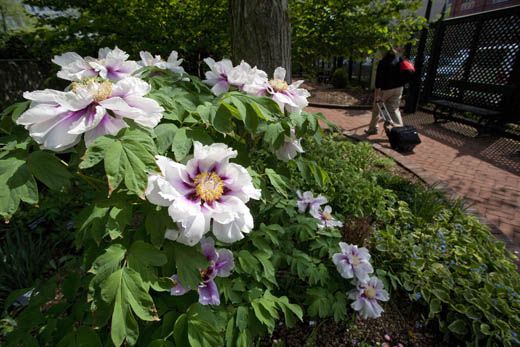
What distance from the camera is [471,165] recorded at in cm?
565

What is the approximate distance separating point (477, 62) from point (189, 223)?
10.5m

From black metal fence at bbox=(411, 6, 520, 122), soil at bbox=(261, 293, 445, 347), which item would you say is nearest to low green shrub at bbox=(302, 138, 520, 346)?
soil at bbox=(261, 293, 445, 347)

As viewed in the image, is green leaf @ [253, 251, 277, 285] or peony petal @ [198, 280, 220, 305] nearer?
peony petal @ [198, 280, 220, 305]

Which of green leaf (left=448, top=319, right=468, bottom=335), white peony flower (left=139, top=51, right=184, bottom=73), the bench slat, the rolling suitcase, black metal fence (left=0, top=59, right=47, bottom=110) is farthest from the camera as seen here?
the bench slat

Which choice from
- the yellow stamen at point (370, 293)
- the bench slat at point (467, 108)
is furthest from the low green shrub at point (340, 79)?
the yellow stamen at point (370, 293)

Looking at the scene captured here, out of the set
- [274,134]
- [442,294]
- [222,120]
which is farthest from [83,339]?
[442,294]

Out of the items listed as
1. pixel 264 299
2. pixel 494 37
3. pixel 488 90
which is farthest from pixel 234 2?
pixel 494 37

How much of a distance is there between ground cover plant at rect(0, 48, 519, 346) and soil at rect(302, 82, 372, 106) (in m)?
9.13

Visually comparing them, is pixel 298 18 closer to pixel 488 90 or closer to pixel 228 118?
pixel 228 118

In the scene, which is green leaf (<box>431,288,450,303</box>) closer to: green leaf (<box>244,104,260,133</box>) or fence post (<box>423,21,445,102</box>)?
green leaf (<box>244,104,260,133</box>)

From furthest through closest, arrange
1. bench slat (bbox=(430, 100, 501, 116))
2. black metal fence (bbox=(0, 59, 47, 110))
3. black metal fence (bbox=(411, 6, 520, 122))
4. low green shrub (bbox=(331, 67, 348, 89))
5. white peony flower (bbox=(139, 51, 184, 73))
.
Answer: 1. low green shrub (bbox=(331, 67, 348, 89))
2. black metal fence (bbox=(411, 6, 520, 122))
3. bench slat (bbox=(430, 100, 501, 116))
4. black metal fence (bbox=(0, 59, 47, 110))
5. white peony flower (bbox=(139, 51, 184, 73))

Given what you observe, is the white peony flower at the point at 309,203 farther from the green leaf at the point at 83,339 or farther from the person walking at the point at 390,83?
the person walking at the point at 390,83

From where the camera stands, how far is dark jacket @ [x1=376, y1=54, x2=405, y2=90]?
631 cm

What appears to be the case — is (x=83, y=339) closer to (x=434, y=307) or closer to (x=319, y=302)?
(x=319, y=302)
